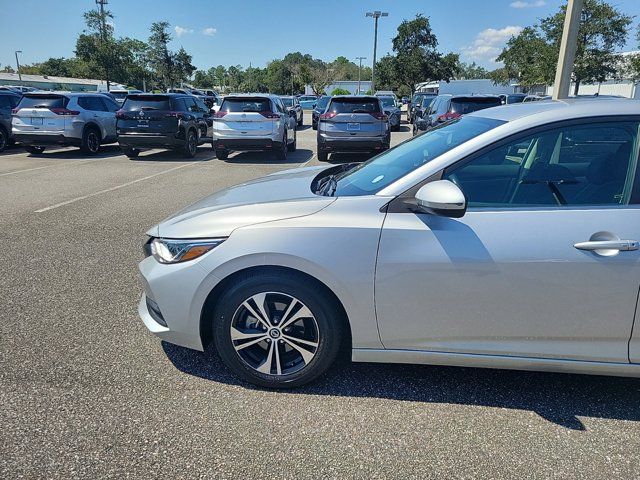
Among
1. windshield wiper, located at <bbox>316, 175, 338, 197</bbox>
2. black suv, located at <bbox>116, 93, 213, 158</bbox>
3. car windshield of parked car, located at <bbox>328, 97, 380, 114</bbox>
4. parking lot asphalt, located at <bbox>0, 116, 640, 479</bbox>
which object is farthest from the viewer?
black suv, located at <bbox>116, 93, 213, 158</bbox>

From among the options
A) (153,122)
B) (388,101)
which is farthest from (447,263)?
(388,101)

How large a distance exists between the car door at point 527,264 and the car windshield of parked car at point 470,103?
10278 mm

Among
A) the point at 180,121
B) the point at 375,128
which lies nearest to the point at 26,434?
the point at 375,128

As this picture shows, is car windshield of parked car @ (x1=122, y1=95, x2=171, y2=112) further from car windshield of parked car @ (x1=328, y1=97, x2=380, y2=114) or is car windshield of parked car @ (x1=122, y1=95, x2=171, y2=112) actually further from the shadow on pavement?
the shadow on pavement

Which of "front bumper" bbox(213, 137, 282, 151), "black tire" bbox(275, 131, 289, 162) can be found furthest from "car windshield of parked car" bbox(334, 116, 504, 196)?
"black tire" bbox(275, 131, 289, 162)

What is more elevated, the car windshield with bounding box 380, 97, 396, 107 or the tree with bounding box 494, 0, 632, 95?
the tree with bounding box 494, 0, 632, 95

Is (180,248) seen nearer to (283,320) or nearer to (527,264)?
(283,320)

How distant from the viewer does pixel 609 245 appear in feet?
7.58

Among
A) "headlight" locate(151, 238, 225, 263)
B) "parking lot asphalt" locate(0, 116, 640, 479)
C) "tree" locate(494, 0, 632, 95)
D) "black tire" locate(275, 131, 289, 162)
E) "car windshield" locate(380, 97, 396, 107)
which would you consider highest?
"tree" locate(494, 0, 632, 95)

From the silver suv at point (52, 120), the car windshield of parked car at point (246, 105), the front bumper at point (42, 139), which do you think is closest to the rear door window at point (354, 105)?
the car windshield of parked car at point (246, 105)

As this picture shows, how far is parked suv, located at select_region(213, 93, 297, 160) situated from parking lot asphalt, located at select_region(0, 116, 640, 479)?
883 centimetres

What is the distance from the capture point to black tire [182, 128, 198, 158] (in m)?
13.3

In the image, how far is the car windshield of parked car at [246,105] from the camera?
40.0 ft

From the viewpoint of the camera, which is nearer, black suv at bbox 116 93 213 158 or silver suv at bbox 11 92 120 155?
black suv at bbox 116 93 213 158
